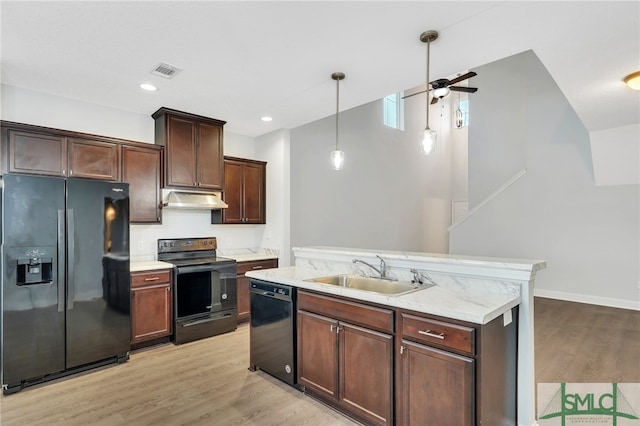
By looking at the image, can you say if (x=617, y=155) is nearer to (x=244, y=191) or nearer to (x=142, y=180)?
(x=244, y=191)

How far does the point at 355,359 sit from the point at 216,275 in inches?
96.5

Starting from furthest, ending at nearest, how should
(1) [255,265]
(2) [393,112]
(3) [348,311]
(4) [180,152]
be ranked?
1. (2) [393,112]
2. (1) [255,265]
3. (4) [180,152]
4. (3) [348,311]

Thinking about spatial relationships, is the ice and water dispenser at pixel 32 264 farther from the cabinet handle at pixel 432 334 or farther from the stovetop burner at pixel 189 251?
the cabinet handle at pixel 432 334

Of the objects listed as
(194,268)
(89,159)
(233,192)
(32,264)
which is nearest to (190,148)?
(233,192)

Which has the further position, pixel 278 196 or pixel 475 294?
pixel 278 196

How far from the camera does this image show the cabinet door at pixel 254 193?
5.02 metres

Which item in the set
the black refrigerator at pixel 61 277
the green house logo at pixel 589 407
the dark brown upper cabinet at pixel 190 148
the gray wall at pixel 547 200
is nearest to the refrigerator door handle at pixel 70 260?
the black refrigerator at pixel 61 277

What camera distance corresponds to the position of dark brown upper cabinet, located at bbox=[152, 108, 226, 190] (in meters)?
4.14

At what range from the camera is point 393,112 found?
7.38m

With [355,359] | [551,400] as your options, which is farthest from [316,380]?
[551,400]

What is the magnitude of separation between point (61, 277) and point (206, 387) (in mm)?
1652

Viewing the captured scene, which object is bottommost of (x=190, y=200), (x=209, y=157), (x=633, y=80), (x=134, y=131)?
(x=190, y=200)

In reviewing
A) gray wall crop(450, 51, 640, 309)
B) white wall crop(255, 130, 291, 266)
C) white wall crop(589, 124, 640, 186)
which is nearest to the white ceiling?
white wall crop(589, 124, 640, 186)

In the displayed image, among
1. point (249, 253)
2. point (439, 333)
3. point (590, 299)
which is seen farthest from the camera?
point (590, 299)
